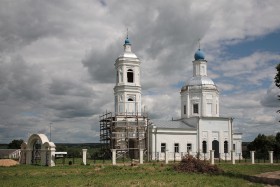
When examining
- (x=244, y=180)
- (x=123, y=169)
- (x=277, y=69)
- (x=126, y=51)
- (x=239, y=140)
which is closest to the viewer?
(x=244, y=180)

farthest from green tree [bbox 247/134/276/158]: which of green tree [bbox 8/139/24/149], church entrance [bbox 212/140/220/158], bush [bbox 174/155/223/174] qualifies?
green tree [bbox 8/139/24/149]

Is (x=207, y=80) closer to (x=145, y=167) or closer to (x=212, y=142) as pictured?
(x=212, y=142)

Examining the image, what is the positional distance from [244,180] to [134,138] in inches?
783

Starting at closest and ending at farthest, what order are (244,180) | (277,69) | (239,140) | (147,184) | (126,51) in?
(147,184) → (244,180) → (277,69) → (126,51) → (239,140)

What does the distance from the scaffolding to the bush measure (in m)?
12.5

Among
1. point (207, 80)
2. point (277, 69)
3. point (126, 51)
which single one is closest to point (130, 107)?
point (126, 51)

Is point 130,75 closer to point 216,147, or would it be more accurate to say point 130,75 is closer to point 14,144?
point 216,147

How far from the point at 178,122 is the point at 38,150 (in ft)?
57.8

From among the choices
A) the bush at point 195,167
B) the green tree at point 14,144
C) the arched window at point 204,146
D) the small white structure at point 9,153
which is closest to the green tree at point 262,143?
the arched window at point 204,146

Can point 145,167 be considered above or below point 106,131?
below

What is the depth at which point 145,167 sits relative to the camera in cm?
2906

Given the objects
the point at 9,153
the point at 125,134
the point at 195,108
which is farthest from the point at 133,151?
the point at 9,153

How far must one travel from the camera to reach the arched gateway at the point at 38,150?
104 feet

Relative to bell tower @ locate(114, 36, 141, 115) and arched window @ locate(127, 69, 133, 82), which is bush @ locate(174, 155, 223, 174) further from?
arched window @ locate(127, 69, 133, 82)
